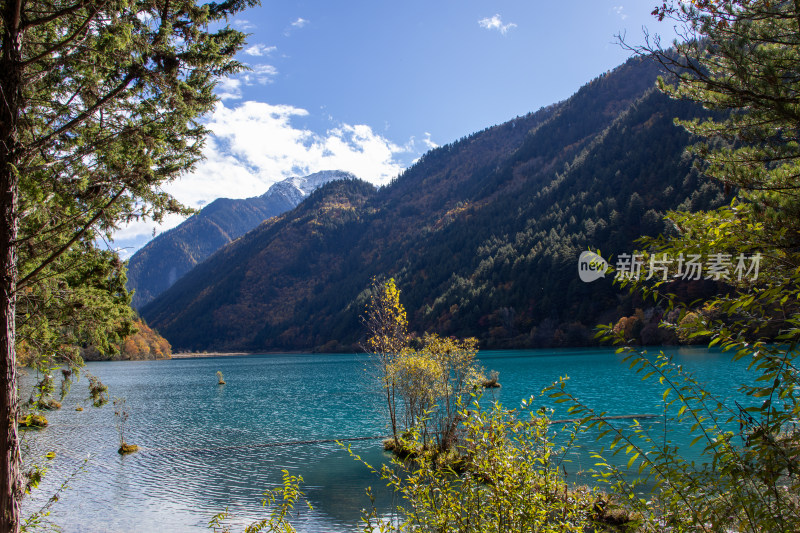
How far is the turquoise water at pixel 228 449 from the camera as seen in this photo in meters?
13.7

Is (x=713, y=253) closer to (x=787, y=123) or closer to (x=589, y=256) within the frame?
(x=589, y=256)

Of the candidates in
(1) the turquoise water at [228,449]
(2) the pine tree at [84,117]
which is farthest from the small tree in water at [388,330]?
(2) the pine tree at [84,117]

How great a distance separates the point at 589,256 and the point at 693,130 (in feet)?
25.7

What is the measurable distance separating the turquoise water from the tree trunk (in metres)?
6.11

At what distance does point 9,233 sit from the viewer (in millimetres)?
5531

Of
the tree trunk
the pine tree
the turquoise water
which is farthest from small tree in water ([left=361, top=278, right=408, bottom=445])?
the tree trunk

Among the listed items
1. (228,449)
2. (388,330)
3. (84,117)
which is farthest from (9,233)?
(228,449)

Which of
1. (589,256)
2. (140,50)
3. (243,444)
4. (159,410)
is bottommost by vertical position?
(159,410)

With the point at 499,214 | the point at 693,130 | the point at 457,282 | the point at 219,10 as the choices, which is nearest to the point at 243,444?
the point at 219,10

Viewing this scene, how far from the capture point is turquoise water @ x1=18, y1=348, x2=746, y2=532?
45.1ft

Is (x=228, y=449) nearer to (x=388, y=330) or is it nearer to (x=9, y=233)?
(x=388, y=330)

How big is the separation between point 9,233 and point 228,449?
19906 millimetres

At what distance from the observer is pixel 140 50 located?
623 centimetres

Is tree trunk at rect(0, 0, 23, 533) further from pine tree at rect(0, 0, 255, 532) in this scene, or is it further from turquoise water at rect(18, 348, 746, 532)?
turquoise water at rect(18, 348, 746, 532)
